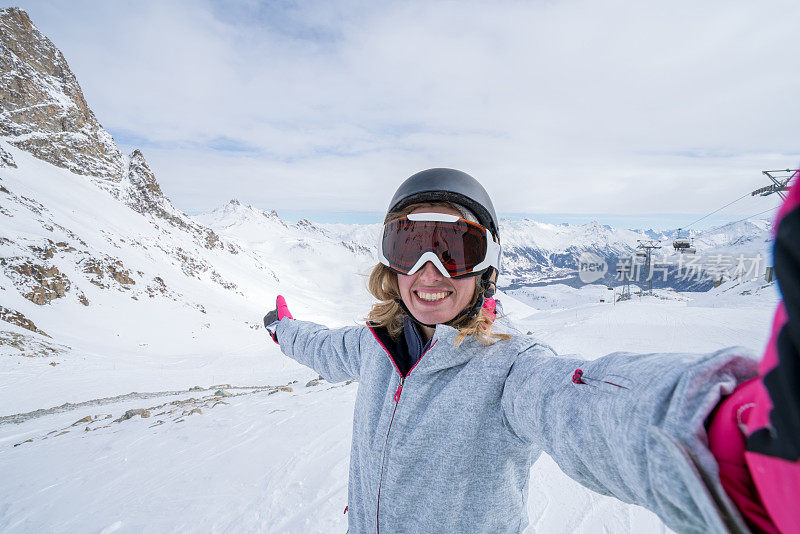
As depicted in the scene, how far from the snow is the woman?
572 millimetres

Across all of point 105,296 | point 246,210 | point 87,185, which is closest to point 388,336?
point 105,296

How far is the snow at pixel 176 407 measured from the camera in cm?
390

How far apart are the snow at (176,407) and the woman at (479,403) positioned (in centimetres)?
57

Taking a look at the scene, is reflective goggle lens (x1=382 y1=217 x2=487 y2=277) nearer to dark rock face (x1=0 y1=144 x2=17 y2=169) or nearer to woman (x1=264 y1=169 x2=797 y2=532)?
woman (x1=264 y1=169 x2=797 y2=532)

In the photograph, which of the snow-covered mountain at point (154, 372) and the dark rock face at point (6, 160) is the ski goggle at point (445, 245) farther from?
the dark rock face at point (6, 160)

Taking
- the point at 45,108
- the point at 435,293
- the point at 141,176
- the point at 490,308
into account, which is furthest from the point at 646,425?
the point at 45,108

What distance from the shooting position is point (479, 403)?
155 cm

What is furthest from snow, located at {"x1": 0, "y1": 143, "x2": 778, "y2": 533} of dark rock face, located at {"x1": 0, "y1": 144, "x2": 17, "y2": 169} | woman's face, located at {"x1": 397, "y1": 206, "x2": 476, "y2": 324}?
dark rock face, located at {"x1": 0, "y1": 144, "x2": 17, "y2": 169}

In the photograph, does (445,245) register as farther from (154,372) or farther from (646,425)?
(154,372)

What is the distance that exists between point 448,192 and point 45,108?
92153 millimetres

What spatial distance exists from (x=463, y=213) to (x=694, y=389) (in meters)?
1.62

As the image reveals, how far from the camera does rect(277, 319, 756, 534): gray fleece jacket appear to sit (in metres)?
0.85

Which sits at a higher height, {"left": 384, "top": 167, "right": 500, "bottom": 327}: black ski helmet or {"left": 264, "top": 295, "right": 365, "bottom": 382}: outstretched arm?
{"left": 384, "top": 167, "right": 500, "bottom": 327}: black ski helmet

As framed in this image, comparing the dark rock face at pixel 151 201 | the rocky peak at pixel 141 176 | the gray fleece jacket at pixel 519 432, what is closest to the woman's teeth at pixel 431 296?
the gray fleece jacket at pixel 519 432
